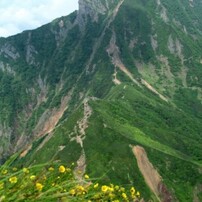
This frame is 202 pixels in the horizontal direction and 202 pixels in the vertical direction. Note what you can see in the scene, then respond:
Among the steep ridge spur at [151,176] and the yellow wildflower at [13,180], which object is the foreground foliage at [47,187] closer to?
the yellow wildflower at [13,180]

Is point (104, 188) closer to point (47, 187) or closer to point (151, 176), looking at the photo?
point (47, 187)

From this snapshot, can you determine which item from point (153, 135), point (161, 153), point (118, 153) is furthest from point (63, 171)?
point (153, 135)

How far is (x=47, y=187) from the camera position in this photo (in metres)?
7.58

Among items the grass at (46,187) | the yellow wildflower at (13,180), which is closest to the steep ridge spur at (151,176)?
the grass at (46,187)

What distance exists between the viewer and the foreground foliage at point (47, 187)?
7.11 m

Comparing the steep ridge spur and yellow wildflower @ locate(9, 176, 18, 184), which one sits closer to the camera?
yellow wildflower @ locate(9, 176, 18, 184)

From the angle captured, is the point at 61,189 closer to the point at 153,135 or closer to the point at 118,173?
the point at 118,173

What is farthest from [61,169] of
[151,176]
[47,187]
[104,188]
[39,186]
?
[151,176]

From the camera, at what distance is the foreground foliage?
23.3 feet

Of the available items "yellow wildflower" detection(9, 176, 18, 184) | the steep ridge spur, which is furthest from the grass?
the steep ridge spur

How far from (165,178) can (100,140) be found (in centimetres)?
2446

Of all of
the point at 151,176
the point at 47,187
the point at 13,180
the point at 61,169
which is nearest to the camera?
the point at 13,180

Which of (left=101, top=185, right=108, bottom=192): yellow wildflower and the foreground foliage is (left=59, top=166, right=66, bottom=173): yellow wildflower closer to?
the foreground foliage

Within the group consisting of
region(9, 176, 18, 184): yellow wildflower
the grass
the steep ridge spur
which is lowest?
the steep ridge spur
